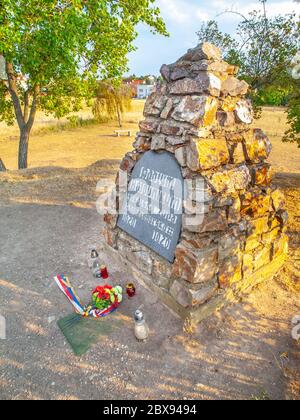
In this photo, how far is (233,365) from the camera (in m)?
3.18

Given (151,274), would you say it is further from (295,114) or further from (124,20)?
(124,20)

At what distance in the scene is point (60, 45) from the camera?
7516 millimetres

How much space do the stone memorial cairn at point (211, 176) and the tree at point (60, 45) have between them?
5504 millimetres

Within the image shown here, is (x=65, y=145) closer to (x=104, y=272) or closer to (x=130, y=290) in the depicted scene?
(x=104, y=272)

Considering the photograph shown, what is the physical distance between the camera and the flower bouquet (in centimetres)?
396

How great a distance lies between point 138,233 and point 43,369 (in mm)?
2150

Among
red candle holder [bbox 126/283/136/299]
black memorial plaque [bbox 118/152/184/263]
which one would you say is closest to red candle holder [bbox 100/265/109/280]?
red candle holder [bbox 126/283/136/299]

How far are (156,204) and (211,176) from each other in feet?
3.14

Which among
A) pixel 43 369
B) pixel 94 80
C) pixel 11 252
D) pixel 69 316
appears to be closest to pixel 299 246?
pixel 69 316

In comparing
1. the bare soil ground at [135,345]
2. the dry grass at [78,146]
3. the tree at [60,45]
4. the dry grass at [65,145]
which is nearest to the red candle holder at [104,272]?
the bare soil ground at [135,345]

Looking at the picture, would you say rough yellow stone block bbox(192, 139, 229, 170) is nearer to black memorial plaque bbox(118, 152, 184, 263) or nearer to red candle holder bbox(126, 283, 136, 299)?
black memorial plaque bbox(118, 152, 184, 263)

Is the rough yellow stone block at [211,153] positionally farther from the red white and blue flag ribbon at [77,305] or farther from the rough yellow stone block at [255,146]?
the red white and blue flag ribbon at [77,305]

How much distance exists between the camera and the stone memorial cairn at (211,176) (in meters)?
3.24

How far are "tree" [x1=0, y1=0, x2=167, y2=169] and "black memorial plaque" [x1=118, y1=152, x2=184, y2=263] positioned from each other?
5600 mm
